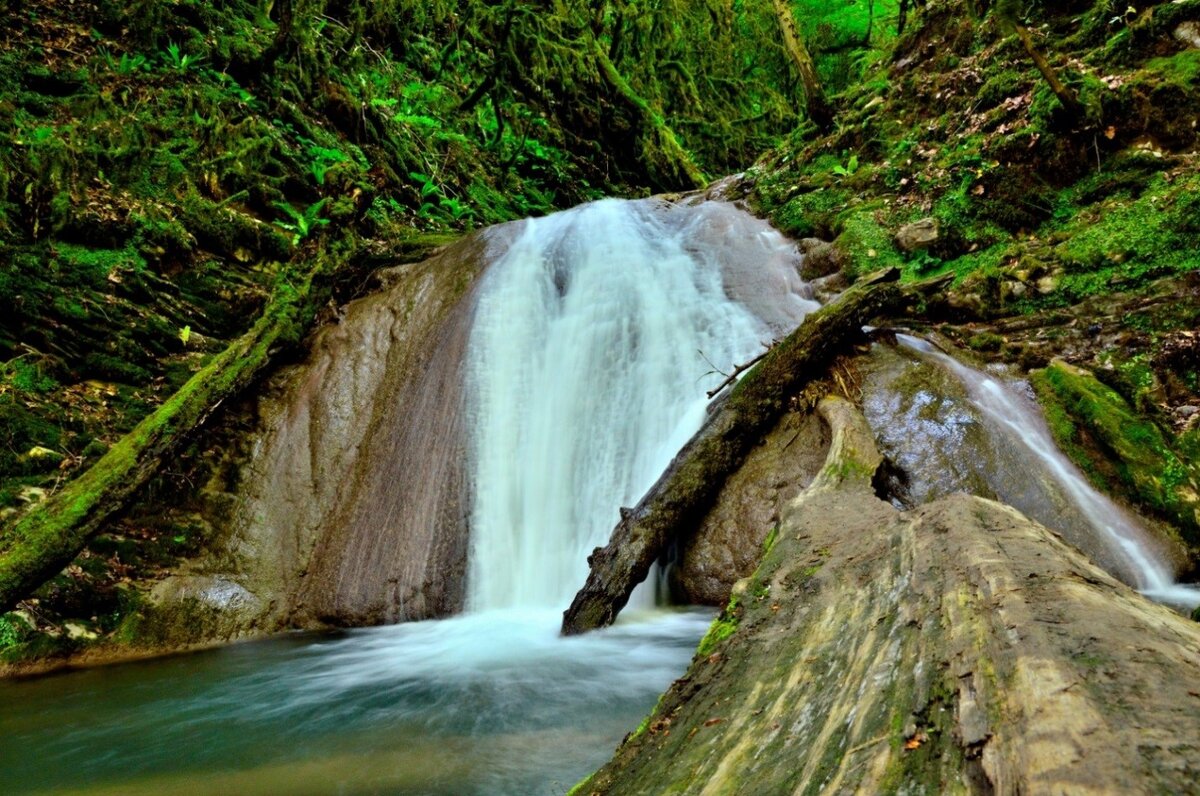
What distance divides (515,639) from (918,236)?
589 cm

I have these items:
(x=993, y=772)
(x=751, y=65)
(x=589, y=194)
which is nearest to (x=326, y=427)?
(x=993, y=772)

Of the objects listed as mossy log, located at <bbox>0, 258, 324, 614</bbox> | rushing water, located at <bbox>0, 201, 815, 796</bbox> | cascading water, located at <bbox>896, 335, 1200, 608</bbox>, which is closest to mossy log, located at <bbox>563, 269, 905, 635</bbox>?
rushing water, located at <bbox>0, 201, 815, 796</bbox>

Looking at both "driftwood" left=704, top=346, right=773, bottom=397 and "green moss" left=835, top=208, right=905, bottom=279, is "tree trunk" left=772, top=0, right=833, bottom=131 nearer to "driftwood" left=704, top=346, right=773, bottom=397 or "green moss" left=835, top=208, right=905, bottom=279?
"green moss" left=835, top=208, right=905, bottom=279

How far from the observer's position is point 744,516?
4621 mm

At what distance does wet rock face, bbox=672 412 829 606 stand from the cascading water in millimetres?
1288

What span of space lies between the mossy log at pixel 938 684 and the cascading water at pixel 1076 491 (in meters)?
2.48

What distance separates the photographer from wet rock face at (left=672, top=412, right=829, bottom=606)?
178 inches

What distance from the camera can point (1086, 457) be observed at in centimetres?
443

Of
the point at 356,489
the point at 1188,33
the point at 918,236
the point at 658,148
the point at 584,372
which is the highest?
the point at 658,148

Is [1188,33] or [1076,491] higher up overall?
[1188,33]

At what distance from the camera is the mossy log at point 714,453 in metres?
4.32

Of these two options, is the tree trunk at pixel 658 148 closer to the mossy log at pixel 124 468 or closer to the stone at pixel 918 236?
the stone at pixel 918 236

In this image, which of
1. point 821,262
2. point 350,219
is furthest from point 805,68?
point 350,219

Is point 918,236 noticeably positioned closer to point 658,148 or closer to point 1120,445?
point 1120,445
